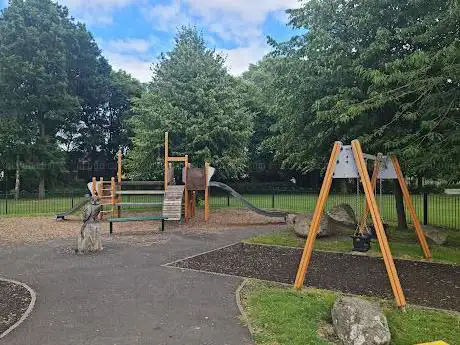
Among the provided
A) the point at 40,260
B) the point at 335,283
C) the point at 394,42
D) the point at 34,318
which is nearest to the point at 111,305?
the point at 34,318

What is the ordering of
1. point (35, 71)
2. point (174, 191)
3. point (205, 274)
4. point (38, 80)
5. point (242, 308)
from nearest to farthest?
point (242, 308) → point (205, 274) → point (174, 191) → point (35, 71) → point (38, 80)

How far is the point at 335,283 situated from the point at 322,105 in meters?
4.72

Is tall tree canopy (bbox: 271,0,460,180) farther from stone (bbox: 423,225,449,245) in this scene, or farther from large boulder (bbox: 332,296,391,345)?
large boulder (bbox: 332,296,391,345)

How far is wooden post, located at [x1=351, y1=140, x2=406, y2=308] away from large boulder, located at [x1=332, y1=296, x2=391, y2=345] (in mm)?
1088

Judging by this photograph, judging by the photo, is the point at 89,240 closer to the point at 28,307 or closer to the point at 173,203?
the point at 28,307

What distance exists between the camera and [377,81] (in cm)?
822

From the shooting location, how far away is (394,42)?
10.4 meters

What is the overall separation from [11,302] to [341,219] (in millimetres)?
9190

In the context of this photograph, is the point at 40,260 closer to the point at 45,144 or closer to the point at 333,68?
A: the point at 333,68

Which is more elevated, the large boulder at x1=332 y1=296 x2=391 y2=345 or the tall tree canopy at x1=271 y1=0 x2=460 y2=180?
the tall tree canopy at x1=271 y1=0 x2=460 y2=180

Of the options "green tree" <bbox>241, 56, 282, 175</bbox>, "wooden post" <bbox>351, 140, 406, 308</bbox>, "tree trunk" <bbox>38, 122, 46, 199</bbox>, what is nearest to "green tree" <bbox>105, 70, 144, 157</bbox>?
"tree trunk" <bbox>38, 122, 46, 199</bbox>

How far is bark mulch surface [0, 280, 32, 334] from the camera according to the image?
532 centimetres

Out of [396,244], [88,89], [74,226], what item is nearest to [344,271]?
[396,244]

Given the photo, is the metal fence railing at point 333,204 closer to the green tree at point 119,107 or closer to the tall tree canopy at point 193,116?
the tall tree canopy at point 193,116
